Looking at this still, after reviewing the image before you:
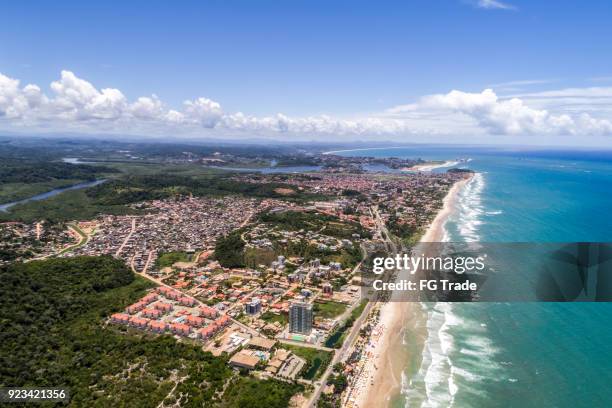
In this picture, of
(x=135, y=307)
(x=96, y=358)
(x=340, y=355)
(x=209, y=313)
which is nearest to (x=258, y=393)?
(x=340, y=355)

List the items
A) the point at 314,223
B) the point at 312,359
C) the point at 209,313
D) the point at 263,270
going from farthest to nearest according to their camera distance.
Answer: the point at 314,223, the point at 263,270, the point at 209,313, the point at 312,359

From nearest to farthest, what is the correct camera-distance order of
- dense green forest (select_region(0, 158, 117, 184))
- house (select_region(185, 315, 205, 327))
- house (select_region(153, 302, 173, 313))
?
1. house (select_region(185, 315, 205, 327))
2. house (select_region(153, 302, 173, 313))
3. dense green forest (select_region(0, 158, 117, 184))

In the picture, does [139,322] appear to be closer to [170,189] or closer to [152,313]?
[152,313]

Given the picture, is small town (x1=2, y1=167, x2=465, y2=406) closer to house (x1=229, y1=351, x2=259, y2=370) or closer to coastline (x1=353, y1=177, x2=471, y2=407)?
house (x1=229, y1=351, x2=259, y2=370)

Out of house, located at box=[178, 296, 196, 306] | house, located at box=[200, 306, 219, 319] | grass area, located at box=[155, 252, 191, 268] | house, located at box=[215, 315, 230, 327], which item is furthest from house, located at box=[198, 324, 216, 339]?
grass area, located at box=[155, 252, 191, 268]

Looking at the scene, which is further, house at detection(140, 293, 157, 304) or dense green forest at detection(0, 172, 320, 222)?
dense green forest at detection(0, 172, 320, 222)

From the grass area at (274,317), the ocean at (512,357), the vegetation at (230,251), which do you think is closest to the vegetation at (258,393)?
the ocean at (512,357)
